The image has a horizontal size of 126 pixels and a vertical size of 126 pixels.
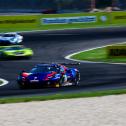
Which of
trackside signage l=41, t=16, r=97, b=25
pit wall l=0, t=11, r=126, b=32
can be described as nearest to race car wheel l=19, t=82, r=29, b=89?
pit wall l=0, t=11, r=126, b=32

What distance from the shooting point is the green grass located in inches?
1167

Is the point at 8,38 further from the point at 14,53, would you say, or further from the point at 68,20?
the point at 68,20

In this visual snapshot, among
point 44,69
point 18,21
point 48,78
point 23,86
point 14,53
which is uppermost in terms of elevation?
point 44,69

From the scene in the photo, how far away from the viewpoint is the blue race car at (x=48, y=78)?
20000 millimetres

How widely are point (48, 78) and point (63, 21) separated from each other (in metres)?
27.8

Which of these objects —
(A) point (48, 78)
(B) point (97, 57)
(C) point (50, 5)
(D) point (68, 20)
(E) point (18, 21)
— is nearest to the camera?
(A) point (48, 78)

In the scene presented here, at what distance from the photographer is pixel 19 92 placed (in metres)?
18.4

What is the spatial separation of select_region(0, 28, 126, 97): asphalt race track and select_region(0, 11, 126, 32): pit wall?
1.87m

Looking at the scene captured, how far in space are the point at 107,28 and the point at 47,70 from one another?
26.9m

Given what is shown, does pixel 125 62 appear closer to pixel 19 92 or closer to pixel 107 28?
pixel 19 92

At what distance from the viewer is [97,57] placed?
104 ft

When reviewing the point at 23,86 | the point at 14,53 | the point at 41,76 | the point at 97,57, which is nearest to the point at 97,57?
the point at 97,57

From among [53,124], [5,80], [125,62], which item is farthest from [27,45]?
[53,124]

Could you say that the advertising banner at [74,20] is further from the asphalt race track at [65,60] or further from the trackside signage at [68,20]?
the asphalt race track at [65,60]
